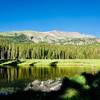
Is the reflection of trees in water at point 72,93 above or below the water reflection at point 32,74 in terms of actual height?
above

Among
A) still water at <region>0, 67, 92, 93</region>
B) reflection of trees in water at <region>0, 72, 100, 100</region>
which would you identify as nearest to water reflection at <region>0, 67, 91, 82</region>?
still water at <region>0, 67, 92, 93</region>

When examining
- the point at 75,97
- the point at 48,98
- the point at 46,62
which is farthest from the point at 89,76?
the point at 46,62

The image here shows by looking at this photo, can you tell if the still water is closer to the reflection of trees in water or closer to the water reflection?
the water reflection

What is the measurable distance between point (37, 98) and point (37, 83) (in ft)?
96.6

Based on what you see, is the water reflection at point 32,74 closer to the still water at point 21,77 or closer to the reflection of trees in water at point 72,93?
the still water at point 21,77

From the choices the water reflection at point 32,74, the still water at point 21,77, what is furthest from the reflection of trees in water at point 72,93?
the water reflection at point 32,74

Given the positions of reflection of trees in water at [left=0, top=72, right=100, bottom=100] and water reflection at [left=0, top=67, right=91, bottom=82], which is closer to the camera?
reflection of trees in water at [left=0, top=72, right=100, bottom=100]

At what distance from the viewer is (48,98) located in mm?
28156

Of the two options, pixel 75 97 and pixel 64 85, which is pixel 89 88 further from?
pixel 75 97

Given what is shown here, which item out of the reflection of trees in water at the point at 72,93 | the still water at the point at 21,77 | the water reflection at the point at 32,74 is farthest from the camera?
the water reflection at the point at 32,74

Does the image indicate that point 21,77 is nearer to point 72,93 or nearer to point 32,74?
point 32,74

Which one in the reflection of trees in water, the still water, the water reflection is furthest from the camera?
the water reflection

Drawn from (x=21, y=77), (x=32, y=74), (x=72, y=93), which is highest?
(x=72, y=93)

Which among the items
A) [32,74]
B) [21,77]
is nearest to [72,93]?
[21,77]
